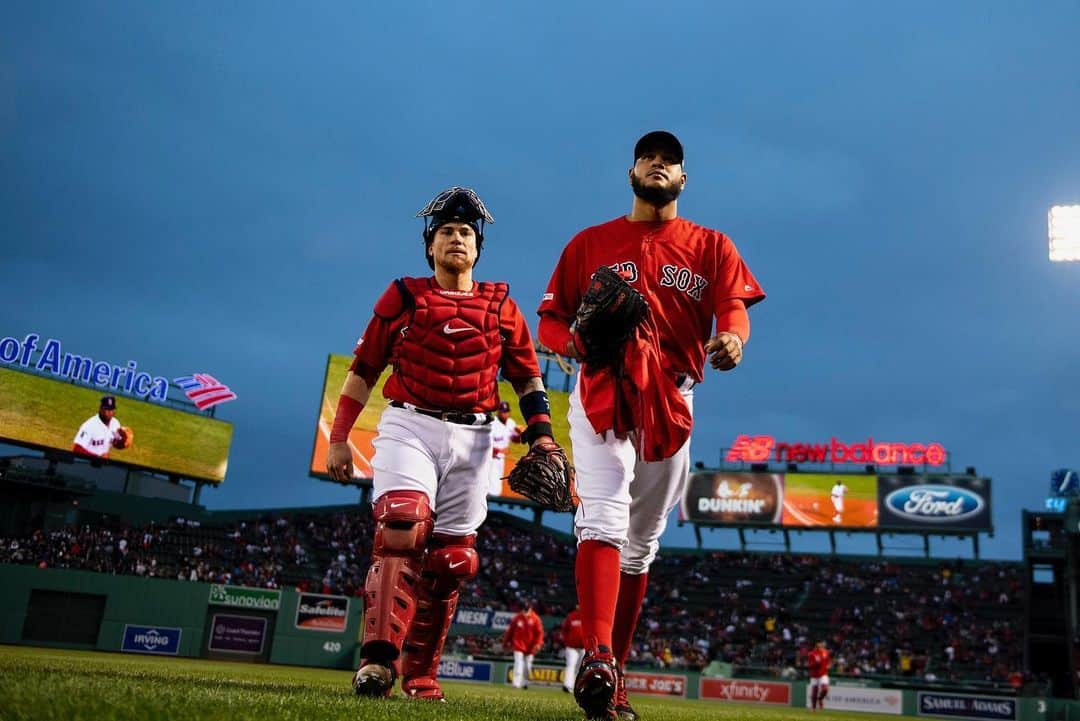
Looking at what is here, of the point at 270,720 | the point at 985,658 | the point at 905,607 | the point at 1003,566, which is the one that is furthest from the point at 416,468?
the point at 1003,566

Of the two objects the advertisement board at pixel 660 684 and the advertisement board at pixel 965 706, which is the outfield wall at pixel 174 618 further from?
the advertisement board at pixel 965 706

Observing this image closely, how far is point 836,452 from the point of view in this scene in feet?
149

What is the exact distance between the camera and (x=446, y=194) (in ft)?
19.1

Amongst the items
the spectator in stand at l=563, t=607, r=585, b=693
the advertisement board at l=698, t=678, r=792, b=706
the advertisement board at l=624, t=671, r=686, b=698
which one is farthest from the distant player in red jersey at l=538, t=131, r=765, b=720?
the advertisement board at l=698, t=678, r=792, b=706

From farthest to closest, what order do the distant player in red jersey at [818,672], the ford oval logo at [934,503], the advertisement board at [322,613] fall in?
the ford oval logo at [934,503] → the advertisement board at [322,613] → the distant player in red jersey at [818,672]

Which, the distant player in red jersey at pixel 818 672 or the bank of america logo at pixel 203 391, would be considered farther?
the bank of america logo at pixel 203 391

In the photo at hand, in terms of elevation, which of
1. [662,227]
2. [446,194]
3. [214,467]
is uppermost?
[214,467]

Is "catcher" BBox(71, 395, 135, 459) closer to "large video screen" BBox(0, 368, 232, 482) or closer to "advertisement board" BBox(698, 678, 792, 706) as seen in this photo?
"large video screen" BBox(0, 368, 232, 482)

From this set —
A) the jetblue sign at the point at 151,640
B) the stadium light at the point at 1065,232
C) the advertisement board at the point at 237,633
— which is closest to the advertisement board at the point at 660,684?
the advertisement board at the point at 237,633

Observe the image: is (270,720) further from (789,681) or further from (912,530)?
(912,530)

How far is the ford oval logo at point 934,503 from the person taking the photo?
41.8m

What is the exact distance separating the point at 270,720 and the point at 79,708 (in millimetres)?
513

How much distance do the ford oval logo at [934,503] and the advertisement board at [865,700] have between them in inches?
758

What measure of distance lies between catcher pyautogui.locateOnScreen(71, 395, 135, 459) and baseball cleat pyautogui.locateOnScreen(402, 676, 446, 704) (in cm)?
3977
